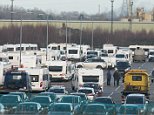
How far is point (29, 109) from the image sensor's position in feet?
113

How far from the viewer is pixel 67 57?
281ft

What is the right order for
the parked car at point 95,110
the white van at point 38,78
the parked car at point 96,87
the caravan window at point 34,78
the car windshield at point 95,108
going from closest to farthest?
Answer: the parked car at point 95,110 < the car windshield at point 95,108 < the parked car at point 96,87 < the white van at point 38,78 < the caravan window at point 34,78

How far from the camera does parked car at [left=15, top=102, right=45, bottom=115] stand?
108 ft

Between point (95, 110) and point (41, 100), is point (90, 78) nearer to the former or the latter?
point (41, 100)

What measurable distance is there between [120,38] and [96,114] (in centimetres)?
9163

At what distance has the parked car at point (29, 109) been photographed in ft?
108

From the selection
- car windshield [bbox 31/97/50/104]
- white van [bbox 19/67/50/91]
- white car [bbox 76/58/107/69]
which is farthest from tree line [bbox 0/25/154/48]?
car windshield [bbox 31/97/50/104]

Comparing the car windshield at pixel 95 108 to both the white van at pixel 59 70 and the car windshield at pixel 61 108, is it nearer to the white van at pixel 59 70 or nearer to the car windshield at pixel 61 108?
the car windshield at pixel 61 108

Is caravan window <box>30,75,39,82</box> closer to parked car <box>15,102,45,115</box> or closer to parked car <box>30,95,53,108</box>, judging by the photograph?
parked car <box>30,95,53,108</box>

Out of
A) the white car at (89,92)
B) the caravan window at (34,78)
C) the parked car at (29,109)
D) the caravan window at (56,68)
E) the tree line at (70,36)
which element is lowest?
the white car at (89,92)

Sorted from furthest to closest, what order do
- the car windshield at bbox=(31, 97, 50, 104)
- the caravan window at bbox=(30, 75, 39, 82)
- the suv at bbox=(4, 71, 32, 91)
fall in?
the caravan window at bbox=(30, 75, 39, 82), the suv at bbox=(4, 71, 32, 91), the car windshield at bbox=(31, 97, 50, 104)

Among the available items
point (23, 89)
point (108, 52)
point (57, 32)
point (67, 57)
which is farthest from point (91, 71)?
point (57, 32)

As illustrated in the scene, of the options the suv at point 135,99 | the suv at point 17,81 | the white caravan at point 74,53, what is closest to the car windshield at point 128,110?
the suv at point 135,99

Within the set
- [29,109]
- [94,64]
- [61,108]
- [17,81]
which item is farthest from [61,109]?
[94,64]
